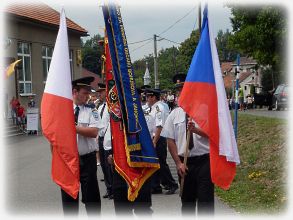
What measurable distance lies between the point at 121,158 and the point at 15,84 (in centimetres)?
2627

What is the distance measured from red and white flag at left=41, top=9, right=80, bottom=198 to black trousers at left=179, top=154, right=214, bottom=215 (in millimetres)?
1381

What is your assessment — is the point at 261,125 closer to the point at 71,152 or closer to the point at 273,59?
the point at 71,152

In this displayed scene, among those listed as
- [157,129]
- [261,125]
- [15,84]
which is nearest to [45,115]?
[157,129]

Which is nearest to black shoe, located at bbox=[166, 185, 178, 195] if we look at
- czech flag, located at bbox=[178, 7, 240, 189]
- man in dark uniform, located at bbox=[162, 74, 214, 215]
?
man in dark uniform, located at bbox=[162, 74, 214, 215]

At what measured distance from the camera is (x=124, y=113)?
5.80m

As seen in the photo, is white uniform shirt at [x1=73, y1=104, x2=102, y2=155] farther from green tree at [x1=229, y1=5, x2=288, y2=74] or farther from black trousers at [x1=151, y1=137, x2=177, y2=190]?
green tree at [x1=229, y1=5, x2=288, y2=74]

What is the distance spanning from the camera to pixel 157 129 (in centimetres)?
952

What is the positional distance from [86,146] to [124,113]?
3.19 feet

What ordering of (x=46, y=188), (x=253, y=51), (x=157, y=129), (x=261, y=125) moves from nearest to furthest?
(x=157, y=129)
(x=46, y=188)
(x=261, y=125)
(x=253, y=51)

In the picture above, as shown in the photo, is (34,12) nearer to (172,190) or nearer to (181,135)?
(172,190)

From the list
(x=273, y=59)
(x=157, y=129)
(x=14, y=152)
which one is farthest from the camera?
(x=273, y=59)

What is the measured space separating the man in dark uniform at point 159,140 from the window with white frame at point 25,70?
879 inches

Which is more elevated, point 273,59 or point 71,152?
point 273,59

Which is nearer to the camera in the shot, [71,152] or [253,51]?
[71,152]
